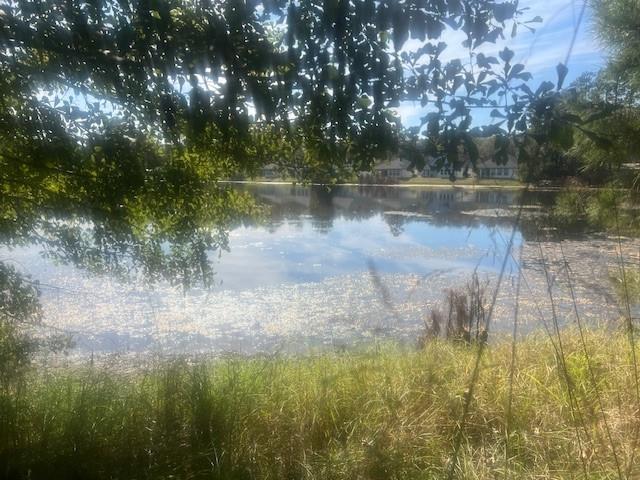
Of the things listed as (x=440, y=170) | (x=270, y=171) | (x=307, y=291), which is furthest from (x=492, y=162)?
(x=307, y=291)

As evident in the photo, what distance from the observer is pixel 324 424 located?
123 inches

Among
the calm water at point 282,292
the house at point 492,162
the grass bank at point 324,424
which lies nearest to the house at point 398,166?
the house at point 492,162

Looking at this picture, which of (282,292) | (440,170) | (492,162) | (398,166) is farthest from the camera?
(282,292)

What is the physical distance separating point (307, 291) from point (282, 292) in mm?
472

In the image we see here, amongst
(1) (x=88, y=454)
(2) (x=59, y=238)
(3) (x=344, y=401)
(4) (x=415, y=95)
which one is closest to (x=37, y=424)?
(1) (x=88, y=454)

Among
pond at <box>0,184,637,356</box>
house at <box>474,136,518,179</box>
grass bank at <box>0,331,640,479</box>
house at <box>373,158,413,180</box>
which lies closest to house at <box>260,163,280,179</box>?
pond at <box>0,184,637,356</box>

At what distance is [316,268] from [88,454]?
950 cm

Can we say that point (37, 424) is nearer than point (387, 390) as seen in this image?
Yes

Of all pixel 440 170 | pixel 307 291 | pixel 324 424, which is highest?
pixel 440 170

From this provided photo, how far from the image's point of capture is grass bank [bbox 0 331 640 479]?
2.61m

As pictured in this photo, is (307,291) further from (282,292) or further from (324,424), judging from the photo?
(324,424)

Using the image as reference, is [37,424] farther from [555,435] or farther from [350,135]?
[555,435]

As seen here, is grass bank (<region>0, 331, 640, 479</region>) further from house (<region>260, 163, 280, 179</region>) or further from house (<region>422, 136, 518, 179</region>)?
house (<region>260, 163, 280, 179</region>)

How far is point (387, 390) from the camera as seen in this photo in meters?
3.34
